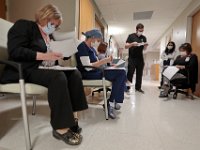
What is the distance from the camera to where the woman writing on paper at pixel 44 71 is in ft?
3.72

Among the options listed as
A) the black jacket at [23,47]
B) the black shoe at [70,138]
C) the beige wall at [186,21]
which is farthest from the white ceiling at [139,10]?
the black shoe at [70,138]

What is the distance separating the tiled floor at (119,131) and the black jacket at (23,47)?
52 cm

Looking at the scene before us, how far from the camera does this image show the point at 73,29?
9.68ft

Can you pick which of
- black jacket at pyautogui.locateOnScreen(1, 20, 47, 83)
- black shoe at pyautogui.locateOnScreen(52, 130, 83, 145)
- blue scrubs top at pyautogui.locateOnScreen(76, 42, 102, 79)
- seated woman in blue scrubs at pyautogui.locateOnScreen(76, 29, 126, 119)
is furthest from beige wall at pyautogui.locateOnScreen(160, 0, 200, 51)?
black shoe at pyautogui.locateOnScreen(52, 130, 83, 145)

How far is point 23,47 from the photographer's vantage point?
117cm

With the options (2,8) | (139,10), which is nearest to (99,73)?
(2,8)

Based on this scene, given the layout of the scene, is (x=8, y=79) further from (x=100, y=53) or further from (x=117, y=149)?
(x=100, y=53)

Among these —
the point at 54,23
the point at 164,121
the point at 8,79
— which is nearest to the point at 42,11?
the point at 54,23

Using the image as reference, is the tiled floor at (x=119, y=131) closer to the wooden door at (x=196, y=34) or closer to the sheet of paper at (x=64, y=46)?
the sheet of paper at (x=64, y=46)

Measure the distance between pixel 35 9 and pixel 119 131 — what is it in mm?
2712

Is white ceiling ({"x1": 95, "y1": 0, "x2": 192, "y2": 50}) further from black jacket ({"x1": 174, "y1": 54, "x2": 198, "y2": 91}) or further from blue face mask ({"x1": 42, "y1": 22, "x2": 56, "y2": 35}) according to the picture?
blue face mask ({"x1": 42, "y1": 22, "x2": 56, "y2": 35})

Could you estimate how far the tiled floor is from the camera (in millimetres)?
1213

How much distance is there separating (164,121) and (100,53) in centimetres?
161

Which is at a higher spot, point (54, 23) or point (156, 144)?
point (54, 23)
